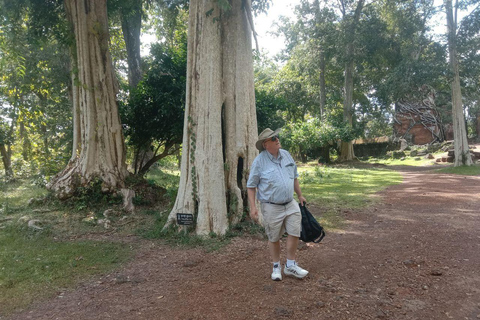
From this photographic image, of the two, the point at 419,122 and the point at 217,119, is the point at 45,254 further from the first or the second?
the point at 419,122

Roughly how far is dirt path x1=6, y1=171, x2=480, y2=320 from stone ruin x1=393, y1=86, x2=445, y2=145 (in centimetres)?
2760

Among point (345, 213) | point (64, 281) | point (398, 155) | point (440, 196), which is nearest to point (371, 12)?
point (398, 155)

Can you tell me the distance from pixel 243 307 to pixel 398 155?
27234 millimetres

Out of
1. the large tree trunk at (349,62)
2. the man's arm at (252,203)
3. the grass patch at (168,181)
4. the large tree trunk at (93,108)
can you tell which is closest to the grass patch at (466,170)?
the large tree trunk at (349,62)

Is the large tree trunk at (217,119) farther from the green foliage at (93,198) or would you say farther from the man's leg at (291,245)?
the green foliage at (93,198)

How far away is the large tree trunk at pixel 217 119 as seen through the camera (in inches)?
229

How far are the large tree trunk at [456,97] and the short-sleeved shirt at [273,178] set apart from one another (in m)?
16.5

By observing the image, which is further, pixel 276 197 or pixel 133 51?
pixel 133 51

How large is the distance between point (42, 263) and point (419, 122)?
3259 centimetres

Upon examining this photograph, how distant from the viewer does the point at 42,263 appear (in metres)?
4.72

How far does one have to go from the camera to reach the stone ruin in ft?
98.9

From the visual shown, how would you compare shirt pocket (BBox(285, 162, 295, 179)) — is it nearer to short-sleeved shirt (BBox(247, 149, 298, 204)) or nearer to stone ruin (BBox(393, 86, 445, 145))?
short-sleeved shirt (BBox(247, 149, 298, 204))

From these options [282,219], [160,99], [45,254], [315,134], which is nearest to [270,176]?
[282,219]

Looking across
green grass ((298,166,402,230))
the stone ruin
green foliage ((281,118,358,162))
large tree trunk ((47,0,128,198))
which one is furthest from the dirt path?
the stone ruin
